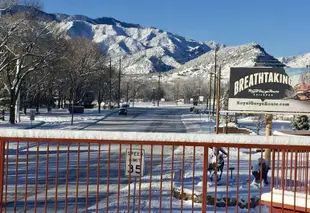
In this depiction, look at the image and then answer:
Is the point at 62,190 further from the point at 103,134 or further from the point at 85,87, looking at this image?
the point at 85,87

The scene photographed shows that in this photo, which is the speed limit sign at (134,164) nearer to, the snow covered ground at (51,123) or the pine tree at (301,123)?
the snow covered ground at (51,123)

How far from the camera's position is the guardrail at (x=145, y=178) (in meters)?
5.85

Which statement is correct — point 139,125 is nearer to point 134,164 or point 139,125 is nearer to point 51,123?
point 51,123

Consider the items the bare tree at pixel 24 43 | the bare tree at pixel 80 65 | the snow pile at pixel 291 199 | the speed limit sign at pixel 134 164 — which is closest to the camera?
the snow pile at pixel 291 199

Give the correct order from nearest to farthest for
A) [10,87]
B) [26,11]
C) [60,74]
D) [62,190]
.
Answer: [62,190] → [26,11] → [10,87] → [60,74]

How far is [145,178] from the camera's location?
1702cm

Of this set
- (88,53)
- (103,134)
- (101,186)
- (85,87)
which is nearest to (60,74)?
(88,53)

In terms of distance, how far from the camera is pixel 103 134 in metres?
5.87

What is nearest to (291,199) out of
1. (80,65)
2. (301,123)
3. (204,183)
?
(204,183)

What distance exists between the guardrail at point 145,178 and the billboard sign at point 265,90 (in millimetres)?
2852

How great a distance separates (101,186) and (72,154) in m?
9.07

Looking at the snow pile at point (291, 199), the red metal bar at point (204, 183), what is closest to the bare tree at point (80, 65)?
the snow pile at point (291, 199)

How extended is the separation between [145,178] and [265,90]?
10.3 metres

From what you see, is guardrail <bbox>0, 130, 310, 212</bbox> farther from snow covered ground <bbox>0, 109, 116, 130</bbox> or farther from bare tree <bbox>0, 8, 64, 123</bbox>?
snow covered ground <bbox>0, 109, 116, 130</bbox>
